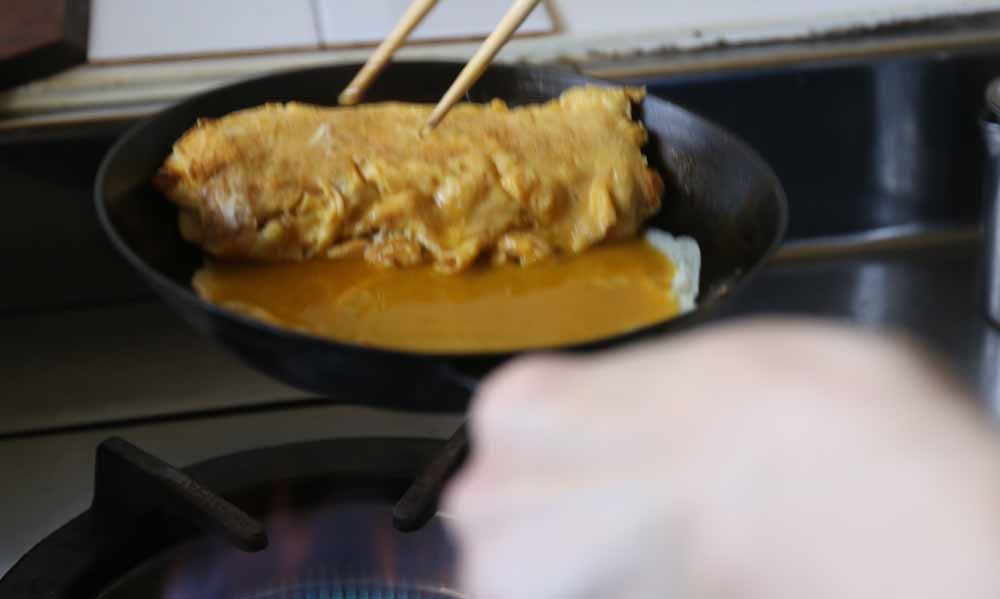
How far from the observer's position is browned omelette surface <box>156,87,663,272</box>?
0.71 metres

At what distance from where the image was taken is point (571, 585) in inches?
14.9

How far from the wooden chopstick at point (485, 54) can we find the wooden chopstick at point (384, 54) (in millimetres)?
54

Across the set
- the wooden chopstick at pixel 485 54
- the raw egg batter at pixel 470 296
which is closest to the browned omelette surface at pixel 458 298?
the raw egg batter at pixel 470 296

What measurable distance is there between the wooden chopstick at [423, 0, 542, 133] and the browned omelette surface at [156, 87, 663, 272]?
13 mm

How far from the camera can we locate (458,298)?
69 cm

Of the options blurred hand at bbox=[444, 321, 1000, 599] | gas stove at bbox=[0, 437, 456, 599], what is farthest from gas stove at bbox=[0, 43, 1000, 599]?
blurred hand at bbox=[444, 321, 1000, 599]

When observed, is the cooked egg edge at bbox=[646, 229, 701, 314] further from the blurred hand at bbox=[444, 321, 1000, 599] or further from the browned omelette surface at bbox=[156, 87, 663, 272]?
the blurred hand at bbox=[444, 321, 1000, 599]

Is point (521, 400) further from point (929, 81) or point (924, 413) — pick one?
point (929, 81)

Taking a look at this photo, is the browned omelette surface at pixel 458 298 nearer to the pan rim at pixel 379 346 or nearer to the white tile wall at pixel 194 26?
the pan rim at pixel 379 346

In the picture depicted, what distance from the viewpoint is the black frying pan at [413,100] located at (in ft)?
1.86

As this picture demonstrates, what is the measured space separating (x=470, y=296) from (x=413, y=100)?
20 cm

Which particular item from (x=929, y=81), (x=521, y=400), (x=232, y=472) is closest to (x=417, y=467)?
(x=232, y=472)

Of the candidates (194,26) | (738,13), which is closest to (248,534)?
(194,26)

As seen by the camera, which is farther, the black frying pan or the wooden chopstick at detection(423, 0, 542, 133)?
the wooden chopstick at detection(423, 0, 542, 133)
